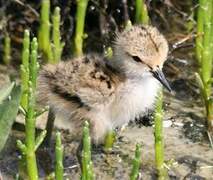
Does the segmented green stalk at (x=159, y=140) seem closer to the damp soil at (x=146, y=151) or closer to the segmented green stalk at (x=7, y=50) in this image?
the damp soil at (x=146, y=151)

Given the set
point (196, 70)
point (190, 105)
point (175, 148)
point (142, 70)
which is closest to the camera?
point (142, 70)

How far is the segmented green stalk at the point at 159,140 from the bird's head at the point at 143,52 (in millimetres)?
151

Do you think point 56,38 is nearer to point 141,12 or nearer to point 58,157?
point 141,12

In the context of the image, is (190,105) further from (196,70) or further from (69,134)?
(69,134)

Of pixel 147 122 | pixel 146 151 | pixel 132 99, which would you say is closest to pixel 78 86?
pixel 132 99

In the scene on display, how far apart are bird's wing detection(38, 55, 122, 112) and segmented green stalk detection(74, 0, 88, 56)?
0.90m

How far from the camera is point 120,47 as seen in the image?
152 inches

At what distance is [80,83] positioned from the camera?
368 centimetres

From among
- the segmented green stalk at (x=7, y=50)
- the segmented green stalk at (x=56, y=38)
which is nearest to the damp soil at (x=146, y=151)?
the segmented green stalk at (x=56, y=38)

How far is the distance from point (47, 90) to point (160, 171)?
717 millimetres

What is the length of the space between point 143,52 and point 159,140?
0.45 meters

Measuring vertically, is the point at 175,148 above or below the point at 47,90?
below

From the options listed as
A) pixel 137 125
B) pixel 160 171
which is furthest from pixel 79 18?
pixel 160 171

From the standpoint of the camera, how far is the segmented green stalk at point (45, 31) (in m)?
4.73
